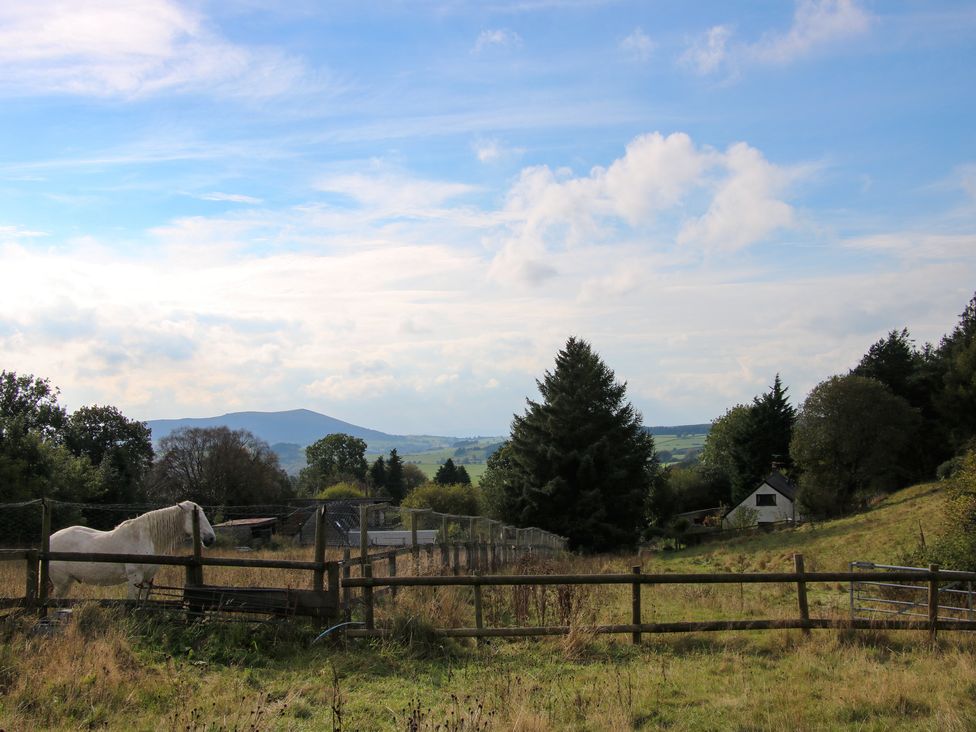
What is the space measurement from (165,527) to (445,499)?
58.3m

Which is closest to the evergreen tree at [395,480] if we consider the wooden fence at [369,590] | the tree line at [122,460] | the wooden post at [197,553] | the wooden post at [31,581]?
the tree line at [122,460]

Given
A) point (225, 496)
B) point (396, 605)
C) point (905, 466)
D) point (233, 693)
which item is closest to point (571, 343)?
point (905, 466)

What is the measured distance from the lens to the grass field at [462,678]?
23.2 feet

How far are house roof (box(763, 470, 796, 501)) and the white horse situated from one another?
66.6 meters

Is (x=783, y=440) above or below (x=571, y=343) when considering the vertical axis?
below

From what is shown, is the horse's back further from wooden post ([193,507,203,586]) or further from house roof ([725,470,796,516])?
house roof ([725,470,796,516])

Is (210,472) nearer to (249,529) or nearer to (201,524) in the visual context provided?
(249,529)

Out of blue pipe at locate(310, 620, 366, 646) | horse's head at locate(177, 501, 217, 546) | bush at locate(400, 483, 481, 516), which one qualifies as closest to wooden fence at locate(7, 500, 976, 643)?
blue pipe at locate(310, 620, 366, 646)

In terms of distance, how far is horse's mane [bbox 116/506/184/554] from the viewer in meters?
12.6

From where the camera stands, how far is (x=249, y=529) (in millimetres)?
44625

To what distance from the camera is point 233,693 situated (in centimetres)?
777

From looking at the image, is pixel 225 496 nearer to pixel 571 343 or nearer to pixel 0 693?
pixel 571 343

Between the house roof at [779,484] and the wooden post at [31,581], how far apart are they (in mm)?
68926

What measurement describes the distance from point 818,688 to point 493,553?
1236 centimetres
